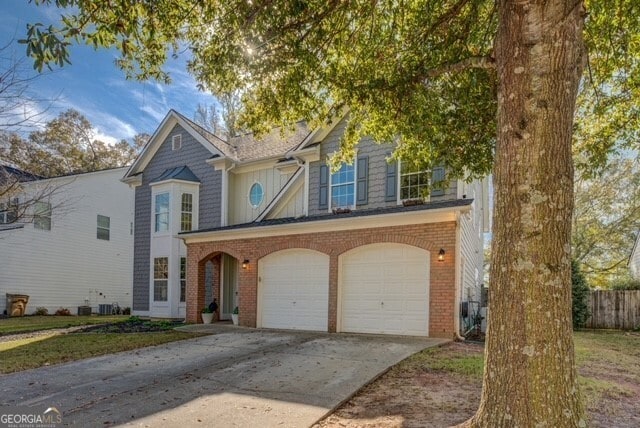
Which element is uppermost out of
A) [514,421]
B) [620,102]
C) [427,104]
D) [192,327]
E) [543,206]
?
[620,102]

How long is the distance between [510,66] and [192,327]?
11.8m

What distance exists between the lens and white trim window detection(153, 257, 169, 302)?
54.2 ft

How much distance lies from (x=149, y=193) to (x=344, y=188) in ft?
31.2

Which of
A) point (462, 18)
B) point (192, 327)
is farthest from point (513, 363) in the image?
point (192, 327)

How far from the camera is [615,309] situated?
51.0 feet

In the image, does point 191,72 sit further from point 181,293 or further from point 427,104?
point 181,293

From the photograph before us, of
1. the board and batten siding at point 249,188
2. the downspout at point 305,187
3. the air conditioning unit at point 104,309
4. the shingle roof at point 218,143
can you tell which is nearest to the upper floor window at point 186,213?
the board and batten siding at point 249,188

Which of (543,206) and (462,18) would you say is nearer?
(543,206)

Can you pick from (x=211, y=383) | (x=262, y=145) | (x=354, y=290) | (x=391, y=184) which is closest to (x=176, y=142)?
(x=262, y=145)

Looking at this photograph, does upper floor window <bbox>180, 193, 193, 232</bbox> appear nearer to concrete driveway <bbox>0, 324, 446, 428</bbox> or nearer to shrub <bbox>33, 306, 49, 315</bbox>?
concrete driveway <bbox>0, 324, 446, 428</bbox>

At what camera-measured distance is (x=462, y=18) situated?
7051 mm

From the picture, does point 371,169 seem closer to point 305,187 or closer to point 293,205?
point 305,187

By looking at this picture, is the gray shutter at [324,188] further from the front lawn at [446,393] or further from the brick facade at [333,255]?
the front lawn at [446,393]

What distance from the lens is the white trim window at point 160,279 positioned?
1652 centimetres
